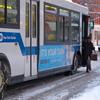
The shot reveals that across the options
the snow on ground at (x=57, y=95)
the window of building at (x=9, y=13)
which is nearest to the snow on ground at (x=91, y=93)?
the snow on ground at (x=57, y=95)

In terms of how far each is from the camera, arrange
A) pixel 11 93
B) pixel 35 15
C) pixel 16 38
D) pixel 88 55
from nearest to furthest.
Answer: pixel 16 38 < pixel 11 93 < pixel 35 15 < pixel 88 55

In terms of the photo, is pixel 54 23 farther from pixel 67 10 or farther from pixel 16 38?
pixel 16 38

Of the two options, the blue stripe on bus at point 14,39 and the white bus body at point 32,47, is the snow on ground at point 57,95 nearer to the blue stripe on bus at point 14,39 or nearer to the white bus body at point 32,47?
the white bus body at point 32,47

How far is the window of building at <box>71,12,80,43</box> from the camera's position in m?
18.4

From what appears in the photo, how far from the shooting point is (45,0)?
585 inches

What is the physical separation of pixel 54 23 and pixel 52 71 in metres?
1.63

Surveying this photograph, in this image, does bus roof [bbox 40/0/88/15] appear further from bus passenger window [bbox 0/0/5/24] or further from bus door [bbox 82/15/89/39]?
bus passenger window [bbox 0/0/5/24]

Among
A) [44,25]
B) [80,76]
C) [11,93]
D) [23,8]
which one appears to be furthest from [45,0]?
[80,76]

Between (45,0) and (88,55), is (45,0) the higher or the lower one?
the higher one

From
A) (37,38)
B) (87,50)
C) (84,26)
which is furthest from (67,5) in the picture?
(37,38)

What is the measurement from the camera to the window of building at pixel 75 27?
18.4 m

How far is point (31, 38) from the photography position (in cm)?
1352

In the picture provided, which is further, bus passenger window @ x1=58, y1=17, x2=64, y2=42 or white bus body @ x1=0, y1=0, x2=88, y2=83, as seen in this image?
bus passenger window @ x1=58, y1=17, x2=64, y2=42

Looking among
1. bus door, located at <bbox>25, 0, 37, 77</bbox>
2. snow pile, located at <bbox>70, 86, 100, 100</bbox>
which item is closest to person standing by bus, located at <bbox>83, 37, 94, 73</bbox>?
snow pile, located at <bbox>70, 86, 100, 100</bbox>
